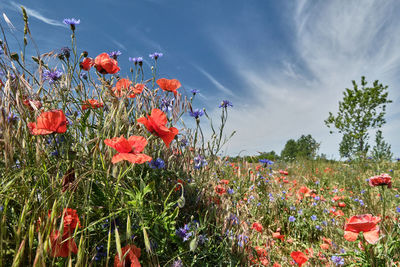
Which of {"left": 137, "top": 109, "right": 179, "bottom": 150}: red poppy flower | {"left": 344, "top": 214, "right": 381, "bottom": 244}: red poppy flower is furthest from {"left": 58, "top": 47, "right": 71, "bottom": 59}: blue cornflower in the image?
{"left": 344, "top": 214, "right": 381, "bottom": 244}: red poppy flower

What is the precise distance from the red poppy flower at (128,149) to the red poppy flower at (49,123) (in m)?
0.30

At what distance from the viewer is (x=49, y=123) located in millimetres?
1113

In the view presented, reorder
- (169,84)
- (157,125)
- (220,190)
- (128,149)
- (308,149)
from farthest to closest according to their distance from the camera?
(308,149) → (220,190) → (169,84) → (157,125) → (128,149)

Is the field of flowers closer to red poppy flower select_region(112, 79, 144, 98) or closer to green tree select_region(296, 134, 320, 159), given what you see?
red poppy flower select_region(112, 79, 144, 98)

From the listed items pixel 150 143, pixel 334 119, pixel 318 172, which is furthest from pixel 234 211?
pixel 334 119

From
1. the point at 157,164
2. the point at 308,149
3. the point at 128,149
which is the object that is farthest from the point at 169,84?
the point at 308,149

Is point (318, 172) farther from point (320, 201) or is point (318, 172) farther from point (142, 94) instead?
point (142, 94)

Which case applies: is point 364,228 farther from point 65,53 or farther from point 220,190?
point 65,53

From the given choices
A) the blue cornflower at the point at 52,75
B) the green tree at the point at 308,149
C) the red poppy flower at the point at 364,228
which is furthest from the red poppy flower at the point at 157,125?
the green tree at the point at 308,149

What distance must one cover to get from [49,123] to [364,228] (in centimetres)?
178

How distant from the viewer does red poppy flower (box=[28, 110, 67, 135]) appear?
1.09 metres

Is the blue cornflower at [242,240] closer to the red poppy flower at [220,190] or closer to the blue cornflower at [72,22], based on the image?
the red poppy flower at [220,190]

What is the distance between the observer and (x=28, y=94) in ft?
4.47

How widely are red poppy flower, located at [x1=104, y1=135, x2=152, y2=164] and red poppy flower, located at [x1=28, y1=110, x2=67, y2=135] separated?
0.30m
